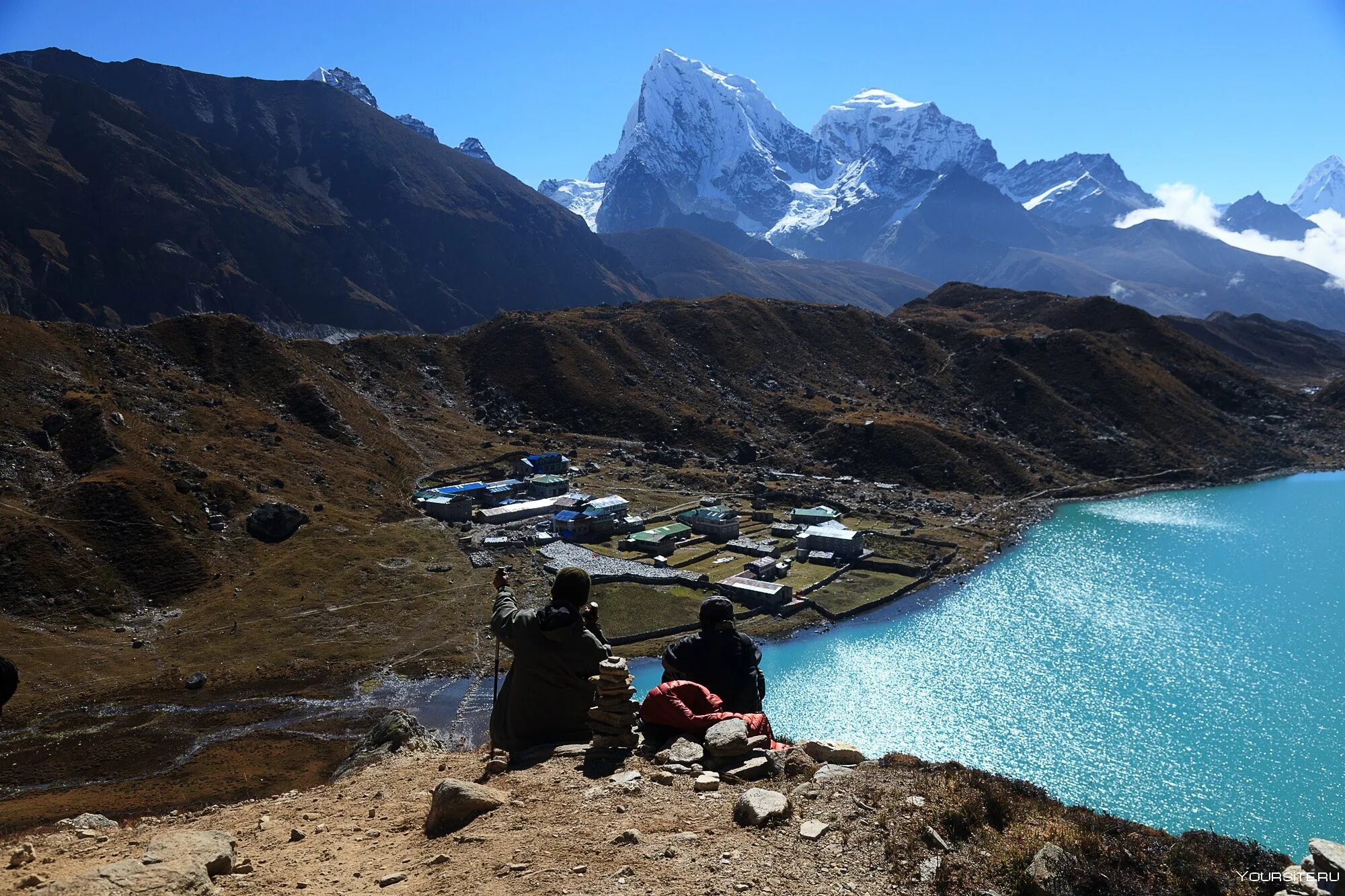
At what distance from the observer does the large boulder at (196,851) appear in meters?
9.34

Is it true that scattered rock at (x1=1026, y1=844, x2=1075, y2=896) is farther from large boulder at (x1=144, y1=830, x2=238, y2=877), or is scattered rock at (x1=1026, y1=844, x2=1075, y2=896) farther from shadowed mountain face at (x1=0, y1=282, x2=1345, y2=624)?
shadowed mountain face at (x1=0, y1=282, x2=1345, y2=624)

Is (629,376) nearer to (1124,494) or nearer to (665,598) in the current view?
(665,598)

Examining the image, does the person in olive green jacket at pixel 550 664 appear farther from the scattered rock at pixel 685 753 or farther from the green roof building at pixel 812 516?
the green roof building at pixel 812 516

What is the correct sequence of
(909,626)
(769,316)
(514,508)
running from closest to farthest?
(909,626)
(514,508)
(769,316)

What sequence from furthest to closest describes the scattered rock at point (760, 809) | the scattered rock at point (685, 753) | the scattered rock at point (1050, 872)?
Answer: the scattered rock at point (685, 753), the scattered rock at point (760, 809), the scattered rock at point (1050, 872)

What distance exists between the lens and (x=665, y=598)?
65062 mm

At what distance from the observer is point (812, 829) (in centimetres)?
980

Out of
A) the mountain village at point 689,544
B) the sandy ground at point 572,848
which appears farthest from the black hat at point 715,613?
the mountain village at point 689,544

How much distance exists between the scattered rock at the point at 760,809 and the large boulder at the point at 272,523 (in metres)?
66.6

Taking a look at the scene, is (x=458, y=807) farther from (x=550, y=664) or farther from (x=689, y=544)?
(x=689, y=544)

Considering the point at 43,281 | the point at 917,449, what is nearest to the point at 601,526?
the point at 917,449

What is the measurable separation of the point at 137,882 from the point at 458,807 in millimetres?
3750

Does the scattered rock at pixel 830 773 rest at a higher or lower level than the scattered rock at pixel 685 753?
lower

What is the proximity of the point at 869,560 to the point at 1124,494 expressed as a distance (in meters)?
57.2
